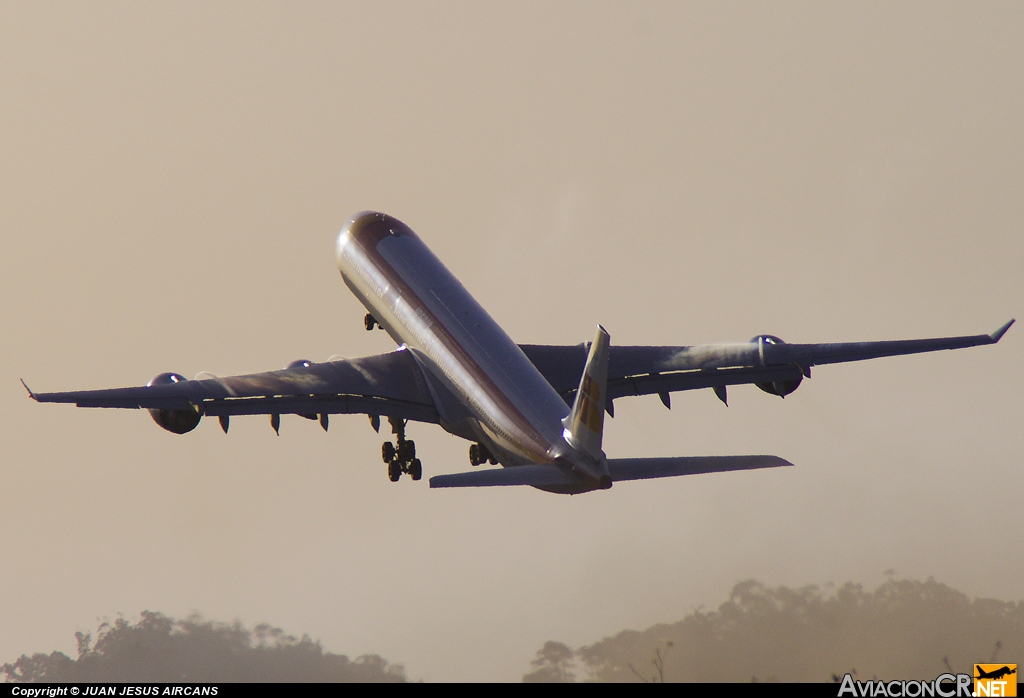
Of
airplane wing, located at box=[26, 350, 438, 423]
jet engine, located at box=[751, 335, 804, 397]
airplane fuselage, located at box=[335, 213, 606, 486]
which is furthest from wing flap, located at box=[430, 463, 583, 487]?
jet engine, located at box=[751, 335, 804, 397]

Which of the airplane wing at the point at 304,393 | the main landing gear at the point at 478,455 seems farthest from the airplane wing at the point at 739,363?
the airplane wing at the point at 304,393

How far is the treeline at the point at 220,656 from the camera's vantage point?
4747cm

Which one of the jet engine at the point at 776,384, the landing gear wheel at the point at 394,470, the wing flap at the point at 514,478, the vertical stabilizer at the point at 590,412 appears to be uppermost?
the jet engine at the point at 776,384

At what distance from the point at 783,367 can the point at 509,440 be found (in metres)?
11.8

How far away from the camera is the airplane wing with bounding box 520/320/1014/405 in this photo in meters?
44.8

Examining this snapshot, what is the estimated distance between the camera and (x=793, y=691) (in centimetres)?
4362

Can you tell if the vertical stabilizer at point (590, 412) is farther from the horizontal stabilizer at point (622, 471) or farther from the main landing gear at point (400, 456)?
the main landing gear at point (400, 456)

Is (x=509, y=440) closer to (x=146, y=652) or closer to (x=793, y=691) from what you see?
(x=793, y=691)

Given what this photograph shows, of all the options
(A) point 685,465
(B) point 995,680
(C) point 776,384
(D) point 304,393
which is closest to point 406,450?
(D) point 304,393

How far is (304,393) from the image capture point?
143ft

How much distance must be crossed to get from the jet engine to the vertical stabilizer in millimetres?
11483

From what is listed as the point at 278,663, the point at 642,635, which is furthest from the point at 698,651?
the point at 278,663

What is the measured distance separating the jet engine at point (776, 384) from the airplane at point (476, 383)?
0.05m

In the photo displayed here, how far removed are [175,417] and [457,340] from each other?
32.3 ft
